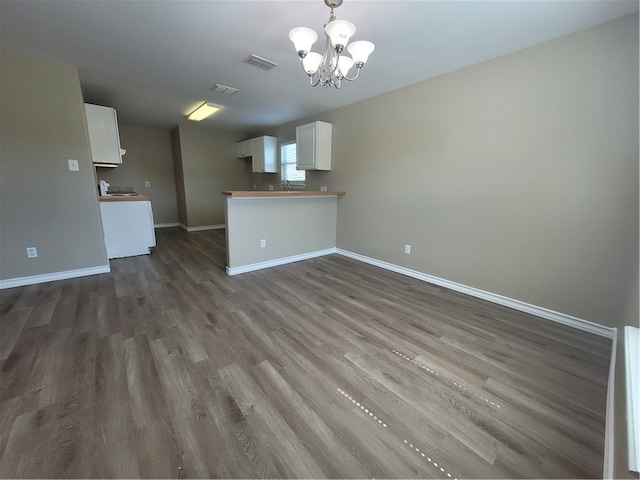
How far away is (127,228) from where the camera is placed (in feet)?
13.0

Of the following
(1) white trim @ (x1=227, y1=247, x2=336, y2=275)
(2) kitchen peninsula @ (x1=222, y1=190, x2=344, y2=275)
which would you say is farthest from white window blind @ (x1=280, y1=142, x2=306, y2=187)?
(1) white trim @ (x1=227, y1=247, x2=336, y2=275)

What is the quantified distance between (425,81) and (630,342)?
287 centimetres

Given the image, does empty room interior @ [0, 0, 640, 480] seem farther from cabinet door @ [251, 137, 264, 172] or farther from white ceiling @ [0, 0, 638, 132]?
cabinet door @ [251, 137, 264, 172]

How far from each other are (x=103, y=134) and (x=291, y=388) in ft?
14.3

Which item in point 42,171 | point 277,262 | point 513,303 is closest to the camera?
point 513,303

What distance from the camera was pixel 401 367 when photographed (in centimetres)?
168

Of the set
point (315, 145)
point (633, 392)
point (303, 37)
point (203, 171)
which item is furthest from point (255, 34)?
point (203, 171)

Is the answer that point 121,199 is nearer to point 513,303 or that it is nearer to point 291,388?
point 291,388

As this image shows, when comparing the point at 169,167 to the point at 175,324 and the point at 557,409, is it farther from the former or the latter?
the point at 557,409

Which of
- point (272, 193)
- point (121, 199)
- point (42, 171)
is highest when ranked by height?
point (42, 171)

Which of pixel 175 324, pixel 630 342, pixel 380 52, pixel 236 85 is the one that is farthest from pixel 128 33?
pixel 630 342

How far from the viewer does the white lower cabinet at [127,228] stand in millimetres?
3797

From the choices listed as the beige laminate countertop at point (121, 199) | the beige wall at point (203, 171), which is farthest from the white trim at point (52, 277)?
the beige wall at point (203, 171)

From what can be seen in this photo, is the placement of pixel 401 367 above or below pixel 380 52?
below
